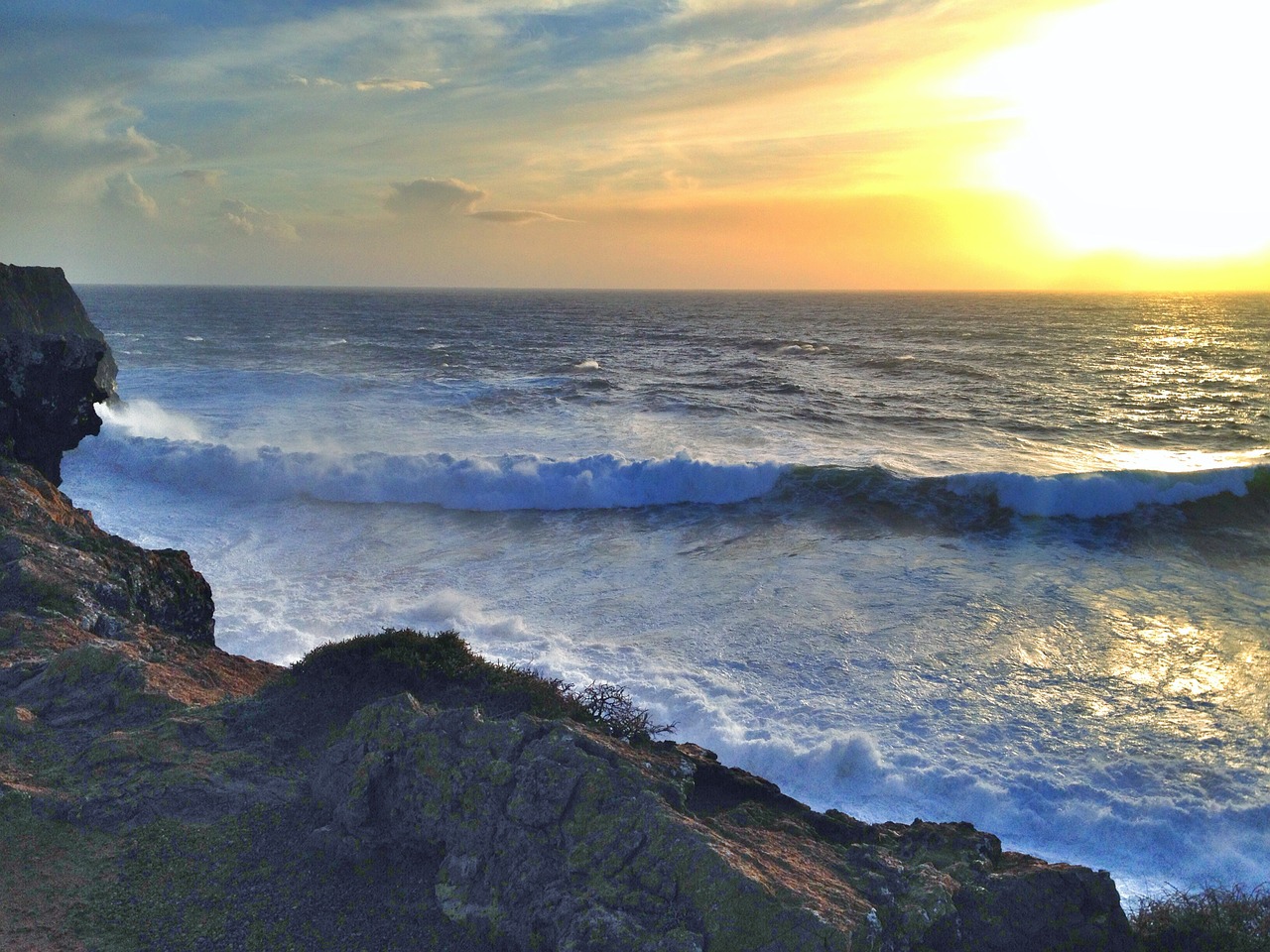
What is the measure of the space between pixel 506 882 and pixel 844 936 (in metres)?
1.80

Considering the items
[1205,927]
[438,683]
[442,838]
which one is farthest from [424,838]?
[1205,927]

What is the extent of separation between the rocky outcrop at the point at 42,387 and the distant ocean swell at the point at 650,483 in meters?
8.50

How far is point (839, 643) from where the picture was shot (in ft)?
37.3

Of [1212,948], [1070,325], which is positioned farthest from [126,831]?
[1070,325]

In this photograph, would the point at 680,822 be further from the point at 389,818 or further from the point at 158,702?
the point at 158,702

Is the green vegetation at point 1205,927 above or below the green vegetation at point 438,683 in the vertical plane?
below

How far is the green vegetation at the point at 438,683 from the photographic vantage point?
20.2 feet

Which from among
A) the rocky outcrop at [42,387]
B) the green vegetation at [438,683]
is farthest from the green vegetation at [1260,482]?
the rocky outcrop at [42,387]

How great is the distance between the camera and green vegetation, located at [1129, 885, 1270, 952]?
464cm

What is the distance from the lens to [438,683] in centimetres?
637

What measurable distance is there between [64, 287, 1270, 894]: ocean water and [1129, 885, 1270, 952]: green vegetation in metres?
1.78

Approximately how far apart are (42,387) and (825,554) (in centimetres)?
1321

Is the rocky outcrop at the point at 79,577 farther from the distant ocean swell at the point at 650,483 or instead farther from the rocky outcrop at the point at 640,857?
the distant ocean swell at the point at 650,483

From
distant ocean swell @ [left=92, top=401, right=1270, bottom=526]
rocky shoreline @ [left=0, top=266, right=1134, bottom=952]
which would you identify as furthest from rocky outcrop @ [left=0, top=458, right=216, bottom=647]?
distant ocean swell @ [left=92, top=401, right=1270, bottom=526]
